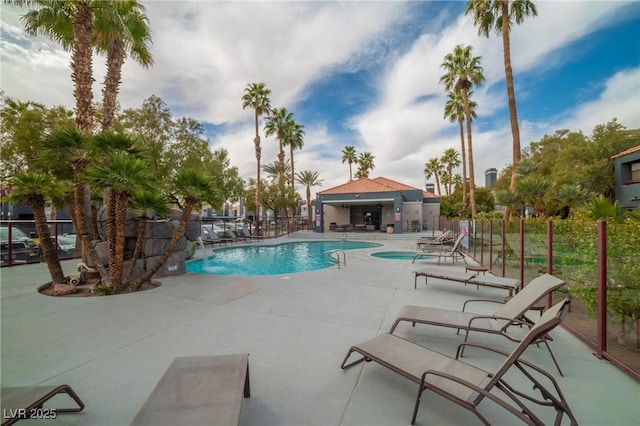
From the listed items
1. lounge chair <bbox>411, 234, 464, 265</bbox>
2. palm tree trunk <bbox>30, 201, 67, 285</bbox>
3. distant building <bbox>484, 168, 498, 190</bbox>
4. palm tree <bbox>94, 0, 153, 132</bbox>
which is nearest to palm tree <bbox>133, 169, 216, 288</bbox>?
palm tree trunk <bbox>30, 201, 67, 285</bbox>

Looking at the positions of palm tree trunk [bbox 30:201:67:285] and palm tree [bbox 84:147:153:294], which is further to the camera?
palm tree trunk [bbox 30:201:67:285]

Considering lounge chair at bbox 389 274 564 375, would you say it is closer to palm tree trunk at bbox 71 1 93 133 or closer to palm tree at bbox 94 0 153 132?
palm tree trunk at bbox 71 1 93 133

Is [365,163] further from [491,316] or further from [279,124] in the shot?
[491,316]

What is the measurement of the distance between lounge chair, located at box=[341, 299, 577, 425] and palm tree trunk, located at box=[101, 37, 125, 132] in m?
9.96

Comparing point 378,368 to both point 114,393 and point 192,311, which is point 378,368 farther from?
point 192,311

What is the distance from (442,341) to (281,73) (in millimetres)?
13298

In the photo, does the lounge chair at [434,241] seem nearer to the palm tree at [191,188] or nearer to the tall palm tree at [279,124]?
the palm tree at [191,188]

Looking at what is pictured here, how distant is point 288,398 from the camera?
2.41 m

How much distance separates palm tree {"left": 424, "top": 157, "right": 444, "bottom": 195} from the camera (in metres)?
45.6

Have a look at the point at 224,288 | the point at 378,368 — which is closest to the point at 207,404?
the point at 378,368

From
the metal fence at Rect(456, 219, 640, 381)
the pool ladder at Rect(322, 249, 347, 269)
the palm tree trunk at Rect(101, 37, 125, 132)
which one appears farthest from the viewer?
the pool ladder at Rect(322, 249, 347, 269)

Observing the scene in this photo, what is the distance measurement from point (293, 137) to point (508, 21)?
21945mm

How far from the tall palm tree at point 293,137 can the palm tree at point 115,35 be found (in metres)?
22.2

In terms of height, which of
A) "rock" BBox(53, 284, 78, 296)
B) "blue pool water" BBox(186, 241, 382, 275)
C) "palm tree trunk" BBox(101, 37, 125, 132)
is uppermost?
"palm tree trunk" BBox(101, 37, 125, 132)
